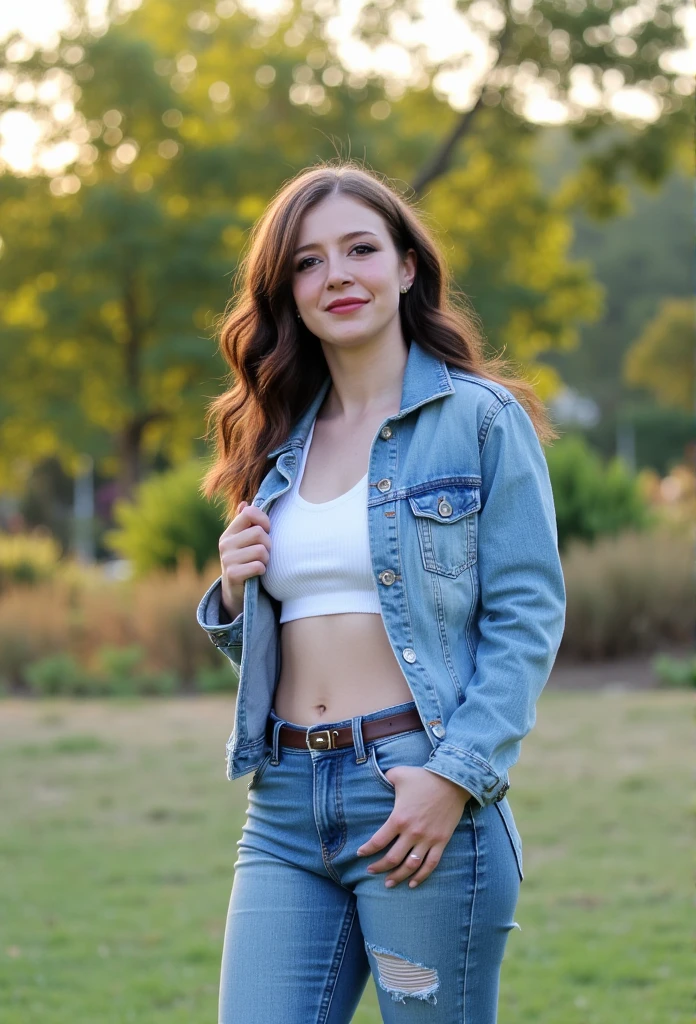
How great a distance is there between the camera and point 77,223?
23.4 m

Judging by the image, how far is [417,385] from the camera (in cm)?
278

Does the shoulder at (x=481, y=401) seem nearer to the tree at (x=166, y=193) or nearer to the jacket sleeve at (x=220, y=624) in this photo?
the jacket sleeve at (x=220, y=624)

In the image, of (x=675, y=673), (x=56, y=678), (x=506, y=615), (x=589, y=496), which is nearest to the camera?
(x=506, y=615)

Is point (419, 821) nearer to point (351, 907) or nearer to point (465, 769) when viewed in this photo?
point (465, 769)

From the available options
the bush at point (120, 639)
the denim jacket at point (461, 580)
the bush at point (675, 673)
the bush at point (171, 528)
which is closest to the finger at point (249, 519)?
the denim jacket at point (461, 580)

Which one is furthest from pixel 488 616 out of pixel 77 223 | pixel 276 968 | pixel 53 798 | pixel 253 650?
pixel 77 223

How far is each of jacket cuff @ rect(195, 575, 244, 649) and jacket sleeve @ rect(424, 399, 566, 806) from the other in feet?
1.92

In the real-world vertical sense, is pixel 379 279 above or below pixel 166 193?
below

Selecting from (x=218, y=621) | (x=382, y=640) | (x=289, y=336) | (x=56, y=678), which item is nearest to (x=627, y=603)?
(x=56, y=678)

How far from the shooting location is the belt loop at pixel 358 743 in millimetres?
2510

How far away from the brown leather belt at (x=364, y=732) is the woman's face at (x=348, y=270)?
2.86ft

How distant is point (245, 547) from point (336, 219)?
0.77 metres

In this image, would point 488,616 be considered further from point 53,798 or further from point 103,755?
point 103,755

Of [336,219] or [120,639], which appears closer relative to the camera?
[336,219]
